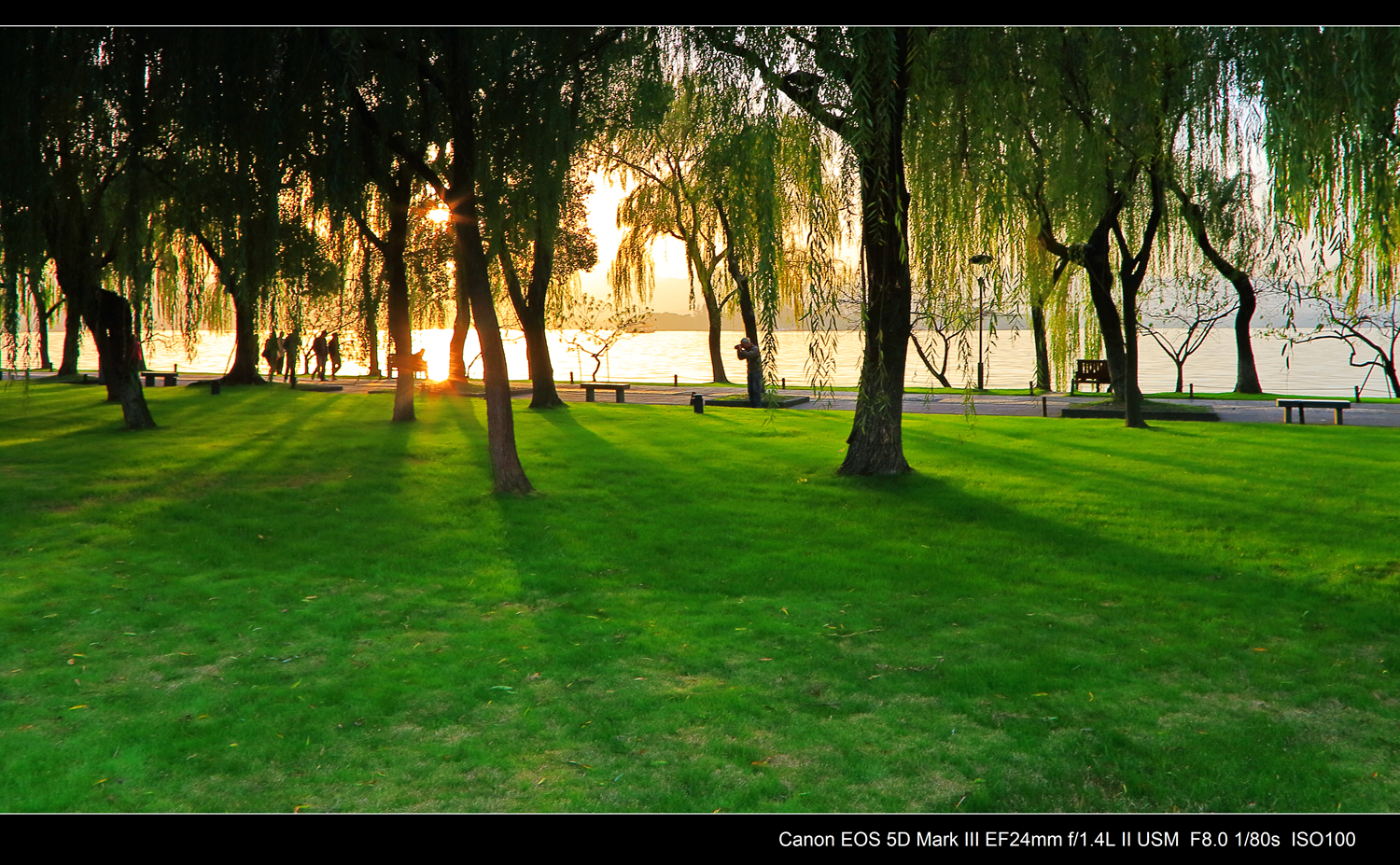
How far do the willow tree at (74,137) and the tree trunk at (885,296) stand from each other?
740cm

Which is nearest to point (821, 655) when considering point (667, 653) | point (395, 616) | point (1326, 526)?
point (667, 653)

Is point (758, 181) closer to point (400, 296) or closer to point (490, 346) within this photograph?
point (490, 346)

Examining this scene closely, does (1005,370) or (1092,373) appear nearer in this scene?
(1092,373)

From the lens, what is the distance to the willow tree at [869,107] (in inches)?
318

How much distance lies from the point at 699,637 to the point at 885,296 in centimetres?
637

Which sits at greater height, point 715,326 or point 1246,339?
point 715,326

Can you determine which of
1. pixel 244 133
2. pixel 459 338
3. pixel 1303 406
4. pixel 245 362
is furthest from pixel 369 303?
pixel 1303 406

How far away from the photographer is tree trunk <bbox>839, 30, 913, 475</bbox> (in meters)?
8.91

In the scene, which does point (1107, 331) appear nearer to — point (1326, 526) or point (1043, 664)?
point (1326, 526)

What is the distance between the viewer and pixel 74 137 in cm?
1233

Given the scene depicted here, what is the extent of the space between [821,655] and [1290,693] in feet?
8.97

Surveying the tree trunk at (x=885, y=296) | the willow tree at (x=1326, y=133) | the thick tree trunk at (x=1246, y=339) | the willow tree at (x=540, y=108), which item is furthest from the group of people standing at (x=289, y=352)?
the willow tree at (x=1326, y=133)

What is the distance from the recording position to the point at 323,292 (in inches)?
595

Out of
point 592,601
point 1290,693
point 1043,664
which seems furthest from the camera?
point 592,601
